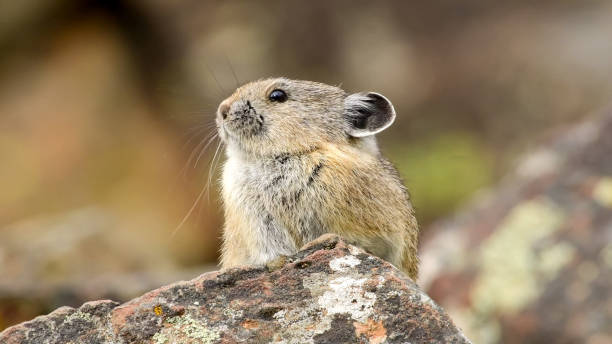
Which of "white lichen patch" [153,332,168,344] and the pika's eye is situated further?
the pika's eye

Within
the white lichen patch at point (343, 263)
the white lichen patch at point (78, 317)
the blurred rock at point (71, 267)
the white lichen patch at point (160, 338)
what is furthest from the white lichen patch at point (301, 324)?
the blurred rock at point (71, 267)

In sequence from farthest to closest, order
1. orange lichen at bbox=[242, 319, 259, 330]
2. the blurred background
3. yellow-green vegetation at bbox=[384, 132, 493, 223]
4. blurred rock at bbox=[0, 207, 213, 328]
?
the blurred background, yellow-green vegetation at bbox=[384, 132, 493, 223], blurred rock at bbox=[0, 207, 213, 328], orange lichen at bbox=[242, 319, 259, 330]

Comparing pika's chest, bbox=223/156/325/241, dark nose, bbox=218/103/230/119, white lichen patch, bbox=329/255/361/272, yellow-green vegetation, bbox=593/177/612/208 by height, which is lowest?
white lichen patch, bbox=329/255/361/272

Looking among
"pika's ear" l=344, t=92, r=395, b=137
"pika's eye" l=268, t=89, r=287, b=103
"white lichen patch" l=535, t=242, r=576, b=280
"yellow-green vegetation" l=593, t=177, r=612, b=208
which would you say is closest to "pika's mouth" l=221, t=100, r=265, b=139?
"pika's eye" l=268, t=89, r=287, b=103

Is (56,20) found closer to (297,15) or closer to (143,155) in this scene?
(143,155)

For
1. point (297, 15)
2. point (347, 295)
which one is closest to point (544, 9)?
point (297, 15)

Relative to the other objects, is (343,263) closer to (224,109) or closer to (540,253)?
(224,109)

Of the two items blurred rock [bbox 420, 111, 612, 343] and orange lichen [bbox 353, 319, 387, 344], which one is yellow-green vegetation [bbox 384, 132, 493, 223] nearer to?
blurred rock [bbox 420, 111, 612, 343]
